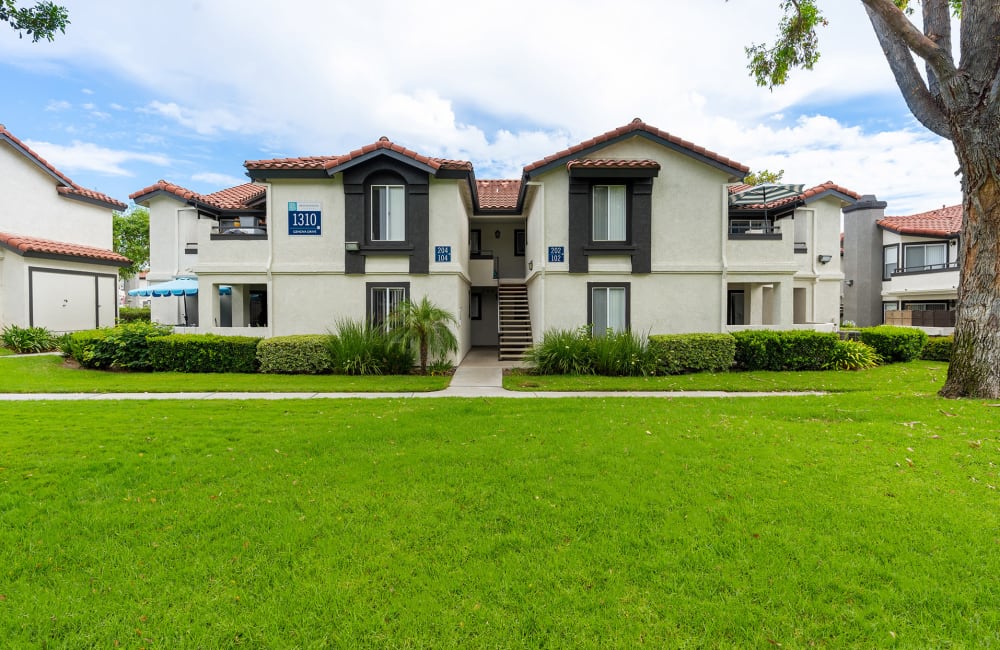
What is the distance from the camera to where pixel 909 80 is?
887 centimetres

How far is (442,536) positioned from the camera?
3.92 m

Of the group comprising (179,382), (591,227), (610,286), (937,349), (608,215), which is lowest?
(179,382)

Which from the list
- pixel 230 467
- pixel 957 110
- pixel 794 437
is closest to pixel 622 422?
pixel 794 437

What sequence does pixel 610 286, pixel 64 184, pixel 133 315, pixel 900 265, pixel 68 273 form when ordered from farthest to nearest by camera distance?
pixel 133 315 < pixel 900 265 < pixel 64 184 < pixel 68 273 < pixel 610 286

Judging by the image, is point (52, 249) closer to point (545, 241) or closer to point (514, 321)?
point (514, 321)

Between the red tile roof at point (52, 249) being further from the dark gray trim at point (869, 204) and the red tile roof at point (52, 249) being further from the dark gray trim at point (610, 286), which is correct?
the dark gray trim at point (869, 204)

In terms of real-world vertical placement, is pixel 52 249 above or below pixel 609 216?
below

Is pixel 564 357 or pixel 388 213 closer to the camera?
pixel 564 357

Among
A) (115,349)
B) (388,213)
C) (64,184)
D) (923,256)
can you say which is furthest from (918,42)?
(64,184)

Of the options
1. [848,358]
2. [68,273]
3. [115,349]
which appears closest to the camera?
[115,349]

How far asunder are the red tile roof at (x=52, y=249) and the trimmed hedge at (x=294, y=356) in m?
13.5

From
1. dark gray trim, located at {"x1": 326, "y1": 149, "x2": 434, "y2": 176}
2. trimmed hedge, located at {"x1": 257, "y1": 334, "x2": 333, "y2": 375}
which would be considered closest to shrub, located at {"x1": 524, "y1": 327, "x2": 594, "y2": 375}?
trimmed hedge, located at {"x1": 257, "y1": 334, "x2": 333, "y2": 375}

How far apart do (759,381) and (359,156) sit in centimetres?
1338

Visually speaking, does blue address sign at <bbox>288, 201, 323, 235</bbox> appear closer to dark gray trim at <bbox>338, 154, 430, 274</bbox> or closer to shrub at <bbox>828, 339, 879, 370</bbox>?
dark gray trim at <bbox>338, 154, 430, 274</bbox>
